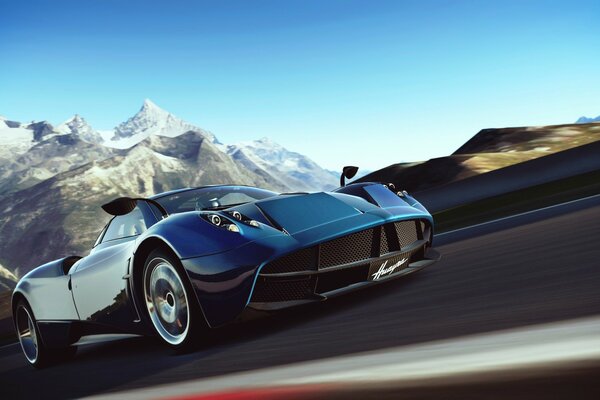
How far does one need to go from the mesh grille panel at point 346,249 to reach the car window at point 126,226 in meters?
1.61

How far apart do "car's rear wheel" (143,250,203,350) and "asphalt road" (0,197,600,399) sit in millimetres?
156

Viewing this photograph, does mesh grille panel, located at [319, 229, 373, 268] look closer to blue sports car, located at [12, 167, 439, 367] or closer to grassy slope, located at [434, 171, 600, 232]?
blue sports car, located at [12, 167, 439, 367]

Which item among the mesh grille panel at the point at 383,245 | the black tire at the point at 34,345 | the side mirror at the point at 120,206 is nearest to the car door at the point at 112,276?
the side mirror at the point at 120,206

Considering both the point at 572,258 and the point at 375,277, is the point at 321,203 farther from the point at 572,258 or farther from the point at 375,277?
the point at 572,258

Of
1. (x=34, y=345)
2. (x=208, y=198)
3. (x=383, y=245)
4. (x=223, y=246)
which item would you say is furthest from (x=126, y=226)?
(x=383, y=245)

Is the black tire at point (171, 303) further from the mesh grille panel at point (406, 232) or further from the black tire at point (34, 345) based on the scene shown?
the black tire at point (34, 345)

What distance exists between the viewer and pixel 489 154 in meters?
33.0

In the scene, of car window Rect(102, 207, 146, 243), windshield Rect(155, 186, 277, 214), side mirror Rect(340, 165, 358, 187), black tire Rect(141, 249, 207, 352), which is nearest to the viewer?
black tire Rect(141, 249, 207, 352)

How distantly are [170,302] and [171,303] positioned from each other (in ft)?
0.05

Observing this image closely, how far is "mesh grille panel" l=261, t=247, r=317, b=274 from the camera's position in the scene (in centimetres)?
414

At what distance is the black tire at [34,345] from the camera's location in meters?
6.27

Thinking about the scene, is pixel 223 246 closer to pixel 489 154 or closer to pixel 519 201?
pixel 519 201

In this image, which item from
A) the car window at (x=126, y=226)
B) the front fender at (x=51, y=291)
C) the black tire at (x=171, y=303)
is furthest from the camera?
the front fender at (x=51, y=291)

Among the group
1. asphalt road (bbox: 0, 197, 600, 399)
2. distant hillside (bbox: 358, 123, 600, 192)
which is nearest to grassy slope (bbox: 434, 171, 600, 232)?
asphalt road (bbox: 0, 197, 600, 399)
